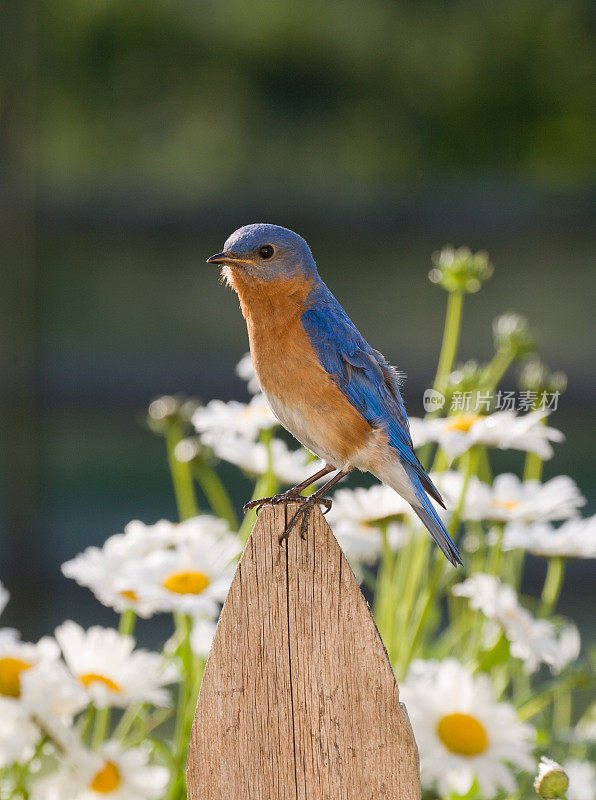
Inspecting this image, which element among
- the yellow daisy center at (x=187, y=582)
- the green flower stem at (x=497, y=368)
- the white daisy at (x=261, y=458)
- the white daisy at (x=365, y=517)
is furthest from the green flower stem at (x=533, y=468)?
the yellow daisy center at (x=187, y=582)

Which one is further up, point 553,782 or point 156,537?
point 156,537

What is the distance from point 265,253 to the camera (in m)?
1.14

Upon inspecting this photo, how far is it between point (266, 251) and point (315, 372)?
16cm

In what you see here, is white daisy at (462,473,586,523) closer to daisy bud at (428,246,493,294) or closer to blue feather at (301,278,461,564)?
blue feather at (301,278,461,564)

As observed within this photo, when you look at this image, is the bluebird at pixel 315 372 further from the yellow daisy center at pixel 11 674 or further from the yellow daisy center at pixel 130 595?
the yellow daisy center at pixel 11 674

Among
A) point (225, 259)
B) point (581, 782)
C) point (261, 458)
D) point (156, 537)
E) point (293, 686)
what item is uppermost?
point (225, 259)

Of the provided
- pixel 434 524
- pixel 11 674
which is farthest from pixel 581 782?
pixel 11 674

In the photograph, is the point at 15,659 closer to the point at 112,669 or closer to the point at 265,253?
the point at 112,669

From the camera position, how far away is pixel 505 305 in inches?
122

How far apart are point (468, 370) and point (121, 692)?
0.67 m

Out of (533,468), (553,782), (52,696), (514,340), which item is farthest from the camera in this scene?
(533,468)

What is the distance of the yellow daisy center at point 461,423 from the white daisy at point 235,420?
0.83 ft

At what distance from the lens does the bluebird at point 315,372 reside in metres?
1.14

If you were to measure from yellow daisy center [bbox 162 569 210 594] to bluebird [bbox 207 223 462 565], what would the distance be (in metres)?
0.20
